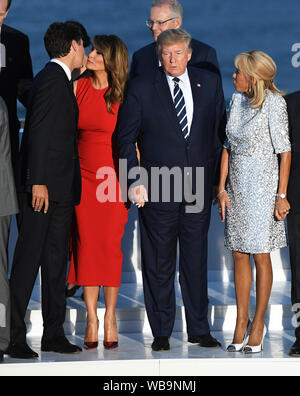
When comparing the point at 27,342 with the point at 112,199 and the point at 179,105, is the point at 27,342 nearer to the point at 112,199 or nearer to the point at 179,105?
the point at 112,199

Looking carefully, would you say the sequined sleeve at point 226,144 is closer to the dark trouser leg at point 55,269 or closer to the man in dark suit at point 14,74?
the dark trouser leg at point 55,269

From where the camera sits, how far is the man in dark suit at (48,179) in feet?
12.3

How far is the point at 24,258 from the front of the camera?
151 inches

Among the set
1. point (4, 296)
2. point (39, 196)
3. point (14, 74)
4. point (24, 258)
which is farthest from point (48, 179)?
point (14, 74)

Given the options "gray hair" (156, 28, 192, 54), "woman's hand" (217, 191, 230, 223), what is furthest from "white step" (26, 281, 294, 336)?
"gray hair" (156, 28, 192, 54)

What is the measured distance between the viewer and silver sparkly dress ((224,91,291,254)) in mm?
3746

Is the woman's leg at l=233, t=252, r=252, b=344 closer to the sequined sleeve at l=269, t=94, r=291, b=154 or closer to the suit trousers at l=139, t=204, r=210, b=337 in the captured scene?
the suit trousers at l=139, t=204, r=210, b=337

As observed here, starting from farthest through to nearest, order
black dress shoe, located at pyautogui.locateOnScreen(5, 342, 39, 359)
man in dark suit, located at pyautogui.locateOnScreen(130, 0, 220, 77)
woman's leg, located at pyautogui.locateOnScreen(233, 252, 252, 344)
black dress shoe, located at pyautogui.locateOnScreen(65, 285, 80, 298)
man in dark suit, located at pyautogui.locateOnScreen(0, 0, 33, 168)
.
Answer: black dress shoe, located at pyautogui.locateOnScreen(65, 285, 80, 298) → man in dark suit, located at pyautogui.locateOnScreen(130, 0, 220, 77) → man in dark suit, located at pyautogui.locateOnScreen(0, 0, 33, 168) → woman's leg, located at pyautogui.locateOnScreen(233, 252, 252, 344) → black dress shoe, located at pyautogui.locateOnScreen(5, 342, 39, 359)

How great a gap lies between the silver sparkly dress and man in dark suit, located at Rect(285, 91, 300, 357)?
1.6 inches

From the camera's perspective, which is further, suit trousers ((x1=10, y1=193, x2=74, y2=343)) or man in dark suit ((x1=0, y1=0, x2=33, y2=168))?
man in dark suit ((x1=0, y1=0, x2=33, y2=168))

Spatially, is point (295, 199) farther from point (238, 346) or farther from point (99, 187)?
point (99, 187)

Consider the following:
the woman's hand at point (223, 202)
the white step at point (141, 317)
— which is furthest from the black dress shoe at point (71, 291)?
the woman's hand at point (223, 202)

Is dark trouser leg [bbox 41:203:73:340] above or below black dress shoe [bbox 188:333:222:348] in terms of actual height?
above
